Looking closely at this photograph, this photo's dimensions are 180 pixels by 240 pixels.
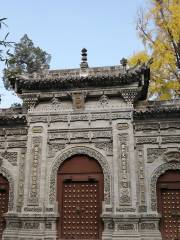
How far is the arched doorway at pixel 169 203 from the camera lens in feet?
39.7

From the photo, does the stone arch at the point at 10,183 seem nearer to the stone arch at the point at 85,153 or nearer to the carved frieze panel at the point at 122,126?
the stone arch at the point at 85,153

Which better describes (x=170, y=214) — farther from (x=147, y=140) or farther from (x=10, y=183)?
(x=10, y=183)

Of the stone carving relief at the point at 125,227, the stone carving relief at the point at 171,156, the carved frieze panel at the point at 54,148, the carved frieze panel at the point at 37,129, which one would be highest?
the carved frieze panel at the point at 37,129

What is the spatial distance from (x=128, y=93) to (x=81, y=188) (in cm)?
402

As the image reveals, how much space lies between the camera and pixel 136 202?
12.2m

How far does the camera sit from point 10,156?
1391cm

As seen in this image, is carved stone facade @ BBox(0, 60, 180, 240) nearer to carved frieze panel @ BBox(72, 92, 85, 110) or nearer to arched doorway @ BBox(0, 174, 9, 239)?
carved frieze panel @ BBox(72, 92, 85, 110)

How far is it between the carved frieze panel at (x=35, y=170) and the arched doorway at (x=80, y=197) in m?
0.80

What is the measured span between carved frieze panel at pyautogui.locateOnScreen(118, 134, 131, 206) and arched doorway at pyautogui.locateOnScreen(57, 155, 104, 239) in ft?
2.62

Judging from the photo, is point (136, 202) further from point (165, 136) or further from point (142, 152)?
point (165, 136)

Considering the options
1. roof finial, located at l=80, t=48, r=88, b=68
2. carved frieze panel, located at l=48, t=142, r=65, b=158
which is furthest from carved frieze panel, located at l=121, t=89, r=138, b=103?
carved frieze panel, located at l=48, t=142, r=65, b=158

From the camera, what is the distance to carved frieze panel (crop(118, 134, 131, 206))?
12273 mm

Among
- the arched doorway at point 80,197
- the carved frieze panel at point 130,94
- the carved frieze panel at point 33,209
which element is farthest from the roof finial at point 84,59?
the carved frieze panel at point 33,209

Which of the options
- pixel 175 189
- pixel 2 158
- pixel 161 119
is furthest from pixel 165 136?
pixel 2 158
